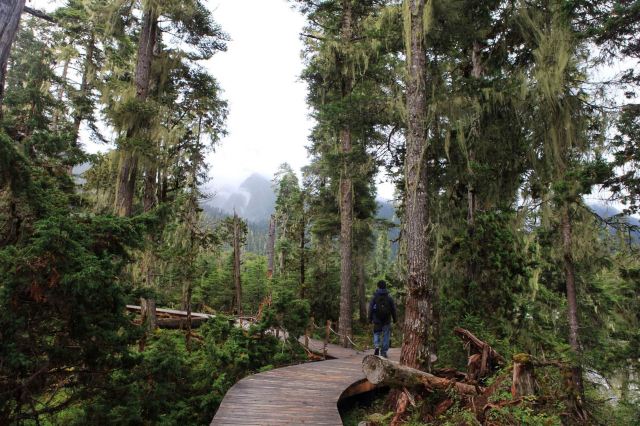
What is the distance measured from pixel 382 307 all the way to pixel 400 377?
3930mm

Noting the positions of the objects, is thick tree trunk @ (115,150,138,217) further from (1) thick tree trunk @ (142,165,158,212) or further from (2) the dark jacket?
(2) the dark jacket

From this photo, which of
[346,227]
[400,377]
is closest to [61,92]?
[346,227]

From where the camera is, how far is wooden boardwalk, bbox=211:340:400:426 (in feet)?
20.1

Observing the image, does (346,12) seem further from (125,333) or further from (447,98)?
(125,333)

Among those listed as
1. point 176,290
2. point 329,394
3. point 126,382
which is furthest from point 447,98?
point 176,290

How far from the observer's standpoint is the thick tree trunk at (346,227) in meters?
15.3

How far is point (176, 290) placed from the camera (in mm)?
28031

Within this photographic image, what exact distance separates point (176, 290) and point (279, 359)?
19.6 meters

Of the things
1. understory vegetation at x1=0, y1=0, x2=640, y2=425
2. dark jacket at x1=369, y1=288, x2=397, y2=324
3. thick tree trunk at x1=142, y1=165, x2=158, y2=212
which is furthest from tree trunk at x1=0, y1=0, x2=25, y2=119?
dark jacket at x1=369, y1=288, x2=397, y2=324

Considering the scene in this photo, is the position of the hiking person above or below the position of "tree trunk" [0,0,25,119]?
below

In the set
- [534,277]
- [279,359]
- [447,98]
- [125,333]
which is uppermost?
[447,98]

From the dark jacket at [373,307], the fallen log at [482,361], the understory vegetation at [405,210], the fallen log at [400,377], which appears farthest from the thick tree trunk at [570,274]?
the fallen log at [400,377]

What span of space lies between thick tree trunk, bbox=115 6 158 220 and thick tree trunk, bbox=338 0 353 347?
7.23m

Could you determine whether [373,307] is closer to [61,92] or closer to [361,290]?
[361,290]
